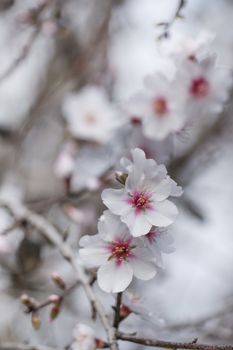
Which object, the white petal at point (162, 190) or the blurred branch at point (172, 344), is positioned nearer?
the blurred branch at point (172, 344)

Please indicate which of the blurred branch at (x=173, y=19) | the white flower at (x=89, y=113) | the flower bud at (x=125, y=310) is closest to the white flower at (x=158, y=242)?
the flower bud at (x=125, y=310)

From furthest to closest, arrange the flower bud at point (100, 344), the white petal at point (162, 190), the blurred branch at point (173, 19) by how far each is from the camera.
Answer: the blurred branch at point (173, 19) → the flower bud at point (100, 344) → the white petal at point (162, 190)

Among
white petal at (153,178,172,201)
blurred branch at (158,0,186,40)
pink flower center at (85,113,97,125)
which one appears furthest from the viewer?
pink flower center at (85,113,97,125)

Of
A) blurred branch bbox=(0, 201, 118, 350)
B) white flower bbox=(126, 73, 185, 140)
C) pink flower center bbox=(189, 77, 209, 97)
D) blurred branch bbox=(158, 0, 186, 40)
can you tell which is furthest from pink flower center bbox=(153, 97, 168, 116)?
blurred branch bbox=(0, 201, 118, 350)

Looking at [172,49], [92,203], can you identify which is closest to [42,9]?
[172,49]

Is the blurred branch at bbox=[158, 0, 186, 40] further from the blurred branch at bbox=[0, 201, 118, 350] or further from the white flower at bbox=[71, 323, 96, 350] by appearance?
the white flower at bbox=[71, 323, 96, 350]

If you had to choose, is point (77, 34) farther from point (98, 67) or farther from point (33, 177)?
point (33, 177)

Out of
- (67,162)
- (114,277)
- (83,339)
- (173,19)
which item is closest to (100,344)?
(83,339)

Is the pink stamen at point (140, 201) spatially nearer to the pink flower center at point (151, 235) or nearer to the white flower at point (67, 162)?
the pink flower center at point (151, 235)
